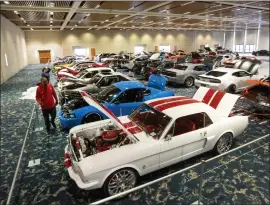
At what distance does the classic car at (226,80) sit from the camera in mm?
9570

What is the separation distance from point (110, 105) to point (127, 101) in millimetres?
586

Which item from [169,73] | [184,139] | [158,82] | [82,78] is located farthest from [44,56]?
[184,139]

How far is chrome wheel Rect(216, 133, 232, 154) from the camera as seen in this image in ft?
15.4

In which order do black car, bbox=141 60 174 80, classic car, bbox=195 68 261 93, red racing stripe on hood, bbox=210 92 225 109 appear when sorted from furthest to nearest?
black car, bbox=141 60 174 80, classic car, bbox=195 68 261 93, red racing stripe on hood, bbox=210 92 225 109

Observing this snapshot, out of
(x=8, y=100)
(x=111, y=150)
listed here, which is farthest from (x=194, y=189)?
(x=8, y=100)

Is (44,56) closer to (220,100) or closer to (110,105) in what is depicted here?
(110,105)

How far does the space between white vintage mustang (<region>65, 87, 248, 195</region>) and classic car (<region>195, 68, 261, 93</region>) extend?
4761mm

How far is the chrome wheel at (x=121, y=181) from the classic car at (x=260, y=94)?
5641mm

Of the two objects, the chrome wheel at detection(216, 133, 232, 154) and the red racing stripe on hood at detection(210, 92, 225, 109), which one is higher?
the red racing stripe on hood at detection(210, 92, 225, 109)

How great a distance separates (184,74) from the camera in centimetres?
1188

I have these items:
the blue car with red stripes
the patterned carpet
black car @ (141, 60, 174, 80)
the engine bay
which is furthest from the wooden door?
the engine bay

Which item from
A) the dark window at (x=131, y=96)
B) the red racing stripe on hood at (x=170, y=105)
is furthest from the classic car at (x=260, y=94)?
the dark window at (x=131, y=96)

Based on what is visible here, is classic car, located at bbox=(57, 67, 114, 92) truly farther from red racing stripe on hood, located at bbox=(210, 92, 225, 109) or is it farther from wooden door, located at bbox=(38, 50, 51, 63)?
wooden door, located at bbox=(38, 50, 51, 63)

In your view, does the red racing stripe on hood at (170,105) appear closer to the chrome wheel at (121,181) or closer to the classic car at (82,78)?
the chrome wheel at (121,181)
